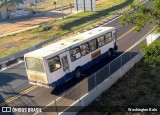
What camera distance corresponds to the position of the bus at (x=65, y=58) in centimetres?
1938

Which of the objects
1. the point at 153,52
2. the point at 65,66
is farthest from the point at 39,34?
the point at 153,52

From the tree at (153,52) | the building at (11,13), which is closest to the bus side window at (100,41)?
the tree at (153,52)

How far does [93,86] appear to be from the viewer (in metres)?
18.9

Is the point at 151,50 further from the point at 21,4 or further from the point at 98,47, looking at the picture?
the point at 21,4

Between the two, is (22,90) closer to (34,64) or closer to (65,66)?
(34,64)

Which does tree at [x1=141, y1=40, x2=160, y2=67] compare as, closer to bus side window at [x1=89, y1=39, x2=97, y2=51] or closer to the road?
the road

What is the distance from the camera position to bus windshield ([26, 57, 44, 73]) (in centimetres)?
1925

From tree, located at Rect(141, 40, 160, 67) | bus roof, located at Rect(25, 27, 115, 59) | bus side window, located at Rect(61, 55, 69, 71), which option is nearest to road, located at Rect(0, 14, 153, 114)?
bus side window, located at Rect(61, 55, 69, 71)

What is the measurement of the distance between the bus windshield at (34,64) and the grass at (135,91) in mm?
4421

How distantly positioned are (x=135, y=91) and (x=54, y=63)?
6.32 m

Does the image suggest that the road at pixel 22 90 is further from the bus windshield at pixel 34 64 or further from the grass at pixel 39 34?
the grass at pixel 39 34

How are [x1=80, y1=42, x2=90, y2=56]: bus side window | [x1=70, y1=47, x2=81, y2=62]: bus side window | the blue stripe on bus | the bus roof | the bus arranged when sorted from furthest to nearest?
[x1=80, y1=42, x2=90, y2=56]: bus side window
[x1=70, y1=47, x2=81, y2=62]: bus side window
the blue stripe on bus
the bus roof
the bus

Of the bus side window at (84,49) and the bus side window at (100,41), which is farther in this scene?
the bus side window at (100,41)

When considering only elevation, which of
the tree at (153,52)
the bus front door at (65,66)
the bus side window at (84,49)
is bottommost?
the bus front door at (65,66)
